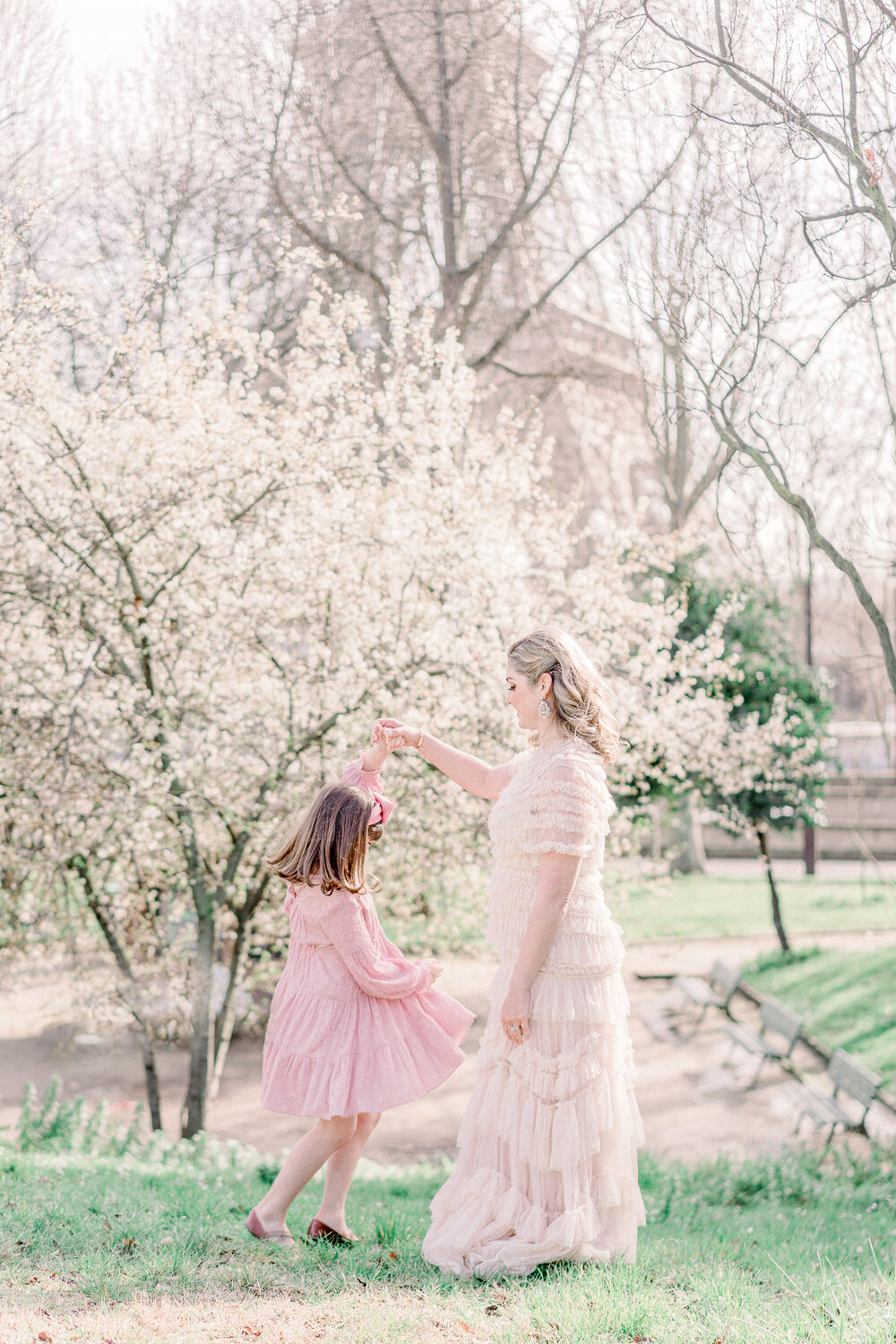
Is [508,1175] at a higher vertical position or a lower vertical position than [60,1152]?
higher

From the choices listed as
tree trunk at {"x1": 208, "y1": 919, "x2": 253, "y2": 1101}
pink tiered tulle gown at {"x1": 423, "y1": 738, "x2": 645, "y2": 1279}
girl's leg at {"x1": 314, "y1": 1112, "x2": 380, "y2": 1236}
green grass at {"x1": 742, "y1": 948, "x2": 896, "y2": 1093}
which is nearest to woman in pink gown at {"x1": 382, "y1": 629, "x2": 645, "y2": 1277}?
pink tiered tulle gown at {"x1": 423, "y1": 738, "x2": 645, "y2": 1279}

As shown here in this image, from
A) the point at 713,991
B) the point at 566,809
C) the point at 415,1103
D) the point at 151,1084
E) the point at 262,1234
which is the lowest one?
the point at 415,1103

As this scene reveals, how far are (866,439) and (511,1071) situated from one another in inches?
301

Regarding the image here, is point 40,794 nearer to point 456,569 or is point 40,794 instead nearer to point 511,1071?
point 456,569

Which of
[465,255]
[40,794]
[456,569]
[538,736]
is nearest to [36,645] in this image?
[40,794]

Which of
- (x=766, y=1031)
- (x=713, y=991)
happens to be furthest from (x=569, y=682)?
(x=713, y=991)

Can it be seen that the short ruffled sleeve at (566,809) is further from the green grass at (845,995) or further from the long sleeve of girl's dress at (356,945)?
the green grass at (845,995)

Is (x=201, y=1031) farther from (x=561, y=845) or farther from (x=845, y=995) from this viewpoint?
(x=845, y=995)

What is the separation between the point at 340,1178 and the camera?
11.3ft

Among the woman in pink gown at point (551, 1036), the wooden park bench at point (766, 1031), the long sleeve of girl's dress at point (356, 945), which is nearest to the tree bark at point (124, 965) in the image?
the long sleeve of girl's dress at point (356, 945)

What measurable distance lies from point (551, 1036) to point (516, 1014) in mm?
142

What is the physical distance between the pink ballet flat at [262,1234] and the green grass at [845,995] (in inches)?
293

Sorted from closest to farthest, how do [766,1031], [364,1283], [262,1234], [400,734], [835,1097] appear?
1. [364,1283]
2. [262,1234]
3. [400,734]
4. [835,1097]
5. [766,1031]

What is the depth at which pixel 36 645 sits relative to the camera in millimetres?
6699
